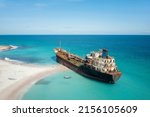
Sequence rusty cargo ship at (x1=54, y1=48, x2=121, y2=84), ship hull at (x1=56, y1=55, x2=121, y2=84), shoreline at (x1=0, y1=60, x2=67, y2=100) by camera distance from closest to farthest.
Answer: shoreline at (x1=0, y1=60, x2=67, y2=100), ship hull at (x1=56, y1=55, x2=121, y2=84), rusty cargo ship at (x1=54, y1=48, x2=121, y2=84)

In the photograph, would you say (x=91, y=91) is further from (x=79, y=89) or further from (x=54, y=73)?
(x=54, y=73)

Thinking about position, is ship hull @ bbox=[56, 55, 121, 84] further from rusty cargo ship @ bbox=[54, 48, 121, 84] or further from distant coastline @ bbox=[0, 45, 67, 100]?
distant coastline @ bbox=[0, 45, 67, 100]

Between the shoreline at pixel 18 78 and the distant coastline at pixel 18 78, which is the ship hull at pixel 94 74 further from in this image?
the distant coastline at pixel 18 78

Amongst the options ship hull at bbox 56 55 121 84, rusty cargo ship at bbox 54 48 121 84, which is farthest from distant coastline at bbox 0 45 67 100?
rusty cargo ship at bbox 54 48 121 84

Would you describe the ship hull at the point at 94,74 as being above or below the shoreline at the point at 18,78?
above

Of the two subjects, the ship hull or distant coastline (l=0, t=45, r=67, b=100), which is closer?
distant coastline (l=0, t=45, r=67, b=100)

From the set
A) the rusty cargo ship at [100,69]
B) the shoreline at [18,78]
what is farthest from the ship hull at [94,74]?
the shoreline at [18,78]

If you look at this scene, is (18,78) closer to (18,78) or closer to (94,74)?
(18,78)

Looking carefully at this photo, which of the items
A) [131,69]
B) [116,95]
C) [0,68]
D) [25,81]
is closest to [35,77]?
[25,81]

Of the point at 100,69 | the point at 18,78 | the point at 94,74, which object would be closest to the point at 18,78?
the point at 18,78
